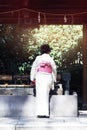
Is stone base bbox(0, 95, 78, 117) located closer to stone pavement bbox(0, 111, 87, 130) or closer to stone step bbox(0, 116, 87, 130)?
stone pavement bbox(0, 111, 87, 130)

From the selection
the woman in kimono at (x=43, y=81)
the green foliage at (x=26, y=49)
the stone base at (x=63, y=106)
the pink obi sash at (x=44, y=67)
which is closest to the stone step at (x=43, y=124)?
the woman in kimono at (x=43, y=81)

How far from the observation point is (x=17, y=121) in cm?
1020

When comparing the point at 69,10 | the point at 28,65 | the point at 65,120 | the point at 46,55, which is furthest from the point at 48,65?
the point at 28,65

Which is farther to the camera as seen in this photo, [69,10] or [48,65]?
[69,10]

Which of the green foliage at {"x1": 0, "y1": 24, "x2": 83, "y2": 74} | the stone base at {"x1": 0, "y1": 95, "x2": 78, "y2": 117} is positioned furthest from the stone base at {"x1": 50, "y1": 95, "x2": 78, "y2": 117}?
the green foliage at {"x1": 0, "y1": 24, "x2": 83, "y2": 74}

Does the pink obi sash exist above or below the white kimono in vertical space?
above

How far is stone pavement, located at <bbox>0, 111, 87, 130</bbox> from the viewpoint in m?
9.52

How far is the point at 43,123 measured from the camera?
9.83 m

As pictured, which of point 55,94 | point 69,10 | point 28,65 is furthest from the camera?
point 28,65

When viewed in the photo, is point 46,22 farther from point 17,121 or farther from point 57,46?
point 17,121

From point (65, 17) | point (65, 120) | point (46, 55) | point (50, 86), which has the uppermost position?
point (65, 17)

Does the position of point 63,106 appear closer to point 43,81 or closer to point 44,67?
point 43,81

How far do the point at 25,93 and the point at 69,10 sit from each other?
439 centimetres

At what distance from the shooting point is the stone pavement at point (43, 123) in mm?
9521
